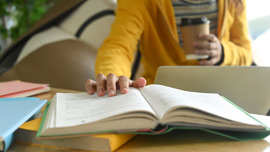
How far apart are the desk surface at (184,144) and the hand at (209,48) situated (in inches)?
22.5

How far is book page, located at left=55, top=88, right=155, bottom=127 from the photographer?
480 mm

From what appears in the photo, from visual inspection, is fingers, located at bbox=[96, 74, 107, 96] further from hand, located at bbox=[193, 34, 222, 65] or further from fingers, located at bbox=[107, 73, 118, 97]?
hand, located at bbox=[193, 34, 222, 65]

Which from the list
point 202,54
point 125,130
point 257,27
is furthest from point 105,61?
point 257,27

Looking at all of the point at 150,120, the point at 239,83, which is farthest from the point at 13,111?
the point at 239,83

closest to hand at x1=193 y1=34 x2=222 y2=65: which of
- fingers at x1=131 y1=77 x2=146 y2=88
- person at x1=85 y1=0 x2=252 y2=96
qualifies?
person at x1=85 y1=0 x2=252 y2=96

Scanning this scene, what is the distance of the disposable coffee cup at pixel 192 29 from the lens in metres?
1.02

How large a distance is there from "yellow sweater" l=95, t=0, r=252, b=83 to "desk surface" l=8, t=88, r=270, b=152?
68 centimetres

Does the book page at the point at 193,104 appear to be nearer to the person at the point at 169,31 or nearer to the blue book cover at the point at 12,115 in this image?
the blue book cover at the point at 12,115

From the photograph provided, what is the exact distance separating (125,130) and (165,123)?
67 mm

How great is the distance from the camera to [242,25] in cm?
148

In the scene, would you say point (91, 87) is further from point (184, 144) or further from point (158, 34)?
point (158, 34)

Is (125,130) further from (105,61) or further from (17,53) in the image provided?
(17,53)

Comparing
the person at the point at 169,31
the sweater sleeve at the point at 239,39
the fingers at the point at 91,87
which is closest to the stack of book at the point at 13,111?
the fingers at the point at 91,87

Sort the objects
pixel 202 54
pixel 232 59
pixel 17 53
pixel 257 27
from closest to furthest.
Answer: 1. pixel 202 54
2. pixel 232 59
3. pixel 257 27
4. pixel 17 53
